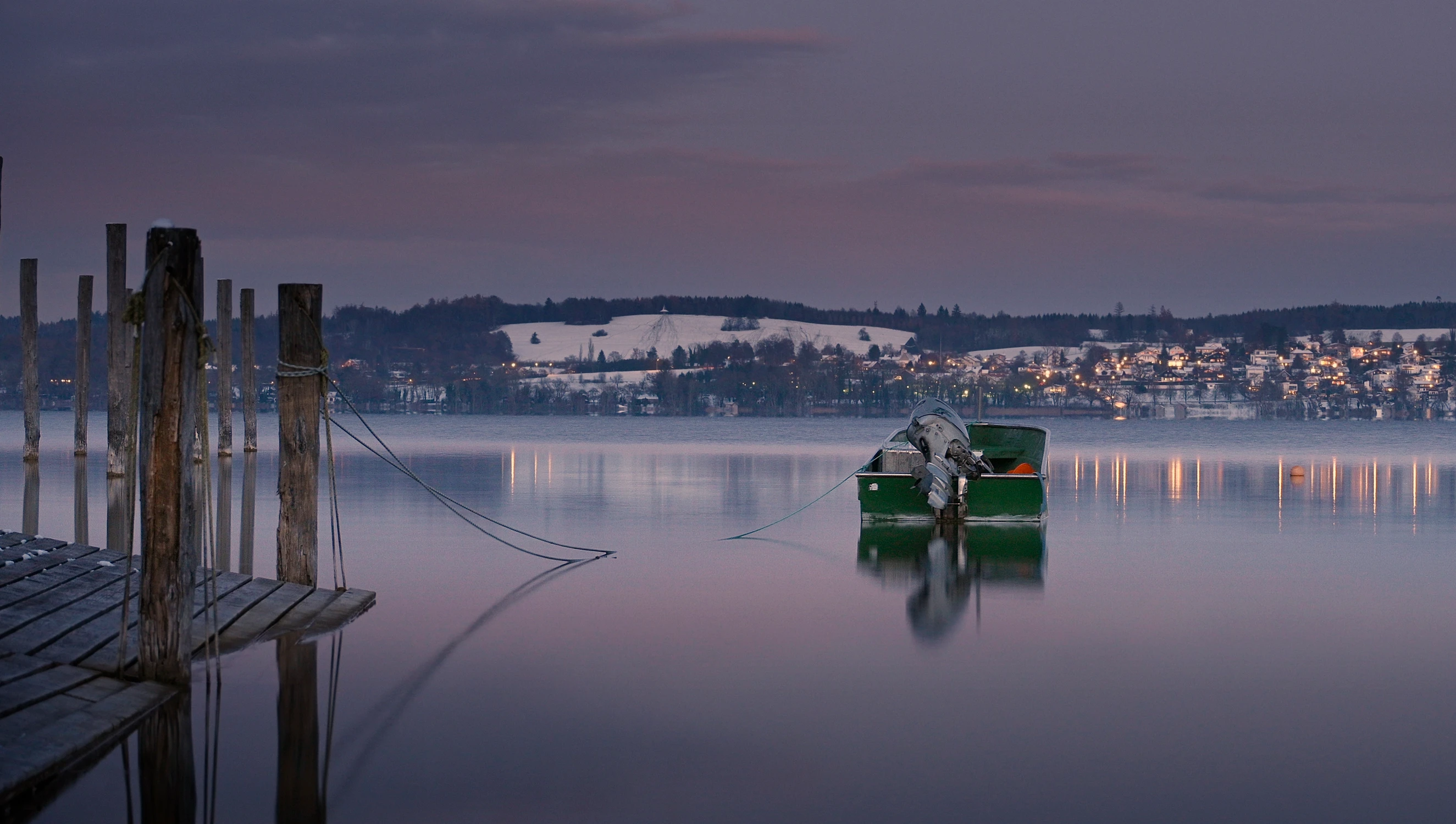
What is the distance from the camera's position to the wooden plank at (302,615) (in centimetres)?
1138

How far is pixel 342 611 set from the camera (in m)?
12.6

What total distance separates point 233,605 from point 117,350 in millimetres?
15909

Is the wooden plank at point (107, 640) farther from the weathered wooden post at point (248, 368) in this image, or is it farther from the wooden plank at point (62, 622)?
the weathered wooden post at point (248, 368)

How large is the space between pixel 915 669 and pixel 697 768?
3406 mm

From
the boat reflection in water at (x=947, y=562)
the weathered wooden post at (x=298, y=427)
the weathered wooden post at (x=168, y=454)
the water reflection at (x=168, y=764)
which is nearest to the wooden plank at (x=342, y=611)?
the weathered wooden post at (x=298, y=427)

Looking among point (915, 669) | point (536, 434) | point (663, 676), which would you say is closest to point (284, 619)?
point (663, 676)

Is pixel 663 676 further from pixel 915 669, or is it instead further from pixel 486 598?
pixel 486 598

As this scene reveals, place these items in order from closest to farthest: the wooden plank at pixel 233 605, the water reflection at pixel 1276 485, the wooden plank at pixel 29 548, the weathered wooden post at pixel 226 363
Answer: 1. the wooden plank at pixel 233 605
2. the wooden plank at pixel 29 548
3. the water reflection at pixel 1276 485
4. the weathered wooden post at pixel 226 363

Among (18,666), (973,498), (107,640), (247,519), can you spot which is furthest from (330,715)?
(973,498)

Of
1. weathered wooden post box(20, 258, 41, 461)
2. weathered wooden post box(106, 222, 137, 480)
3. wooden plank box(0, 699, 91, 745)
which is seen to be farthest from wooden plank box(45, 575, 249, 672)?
weathered wooden post box(20, 258, 41, 461)

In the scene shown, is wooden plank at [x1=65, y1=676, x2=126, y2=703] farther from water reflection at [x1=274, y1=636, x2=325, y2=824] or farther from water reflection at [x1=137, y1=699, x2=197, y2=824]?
water reflection at [x1=274, y1=636, x2=325, y2=824]

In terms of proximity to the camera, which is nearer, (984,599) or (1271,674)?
(1271,674)

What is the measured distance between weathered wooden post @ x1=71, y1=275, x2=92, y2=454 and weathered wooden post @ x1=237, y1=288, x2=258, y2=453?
437cm

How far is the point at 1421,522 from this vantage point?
81.0 ft
